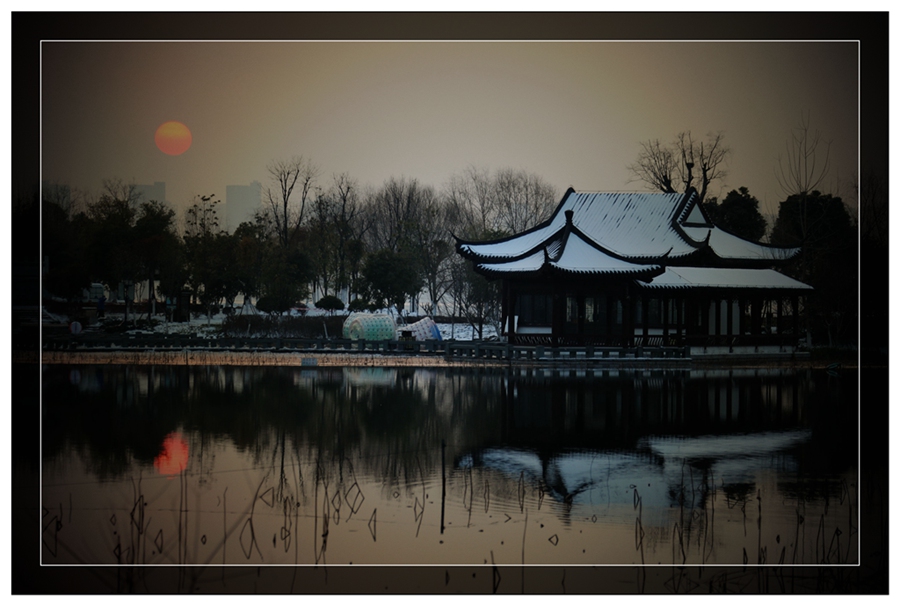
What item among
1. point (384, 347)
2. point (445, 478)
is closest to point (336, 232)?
point (384, 347)

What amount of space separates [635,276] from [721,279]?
11.9 feet

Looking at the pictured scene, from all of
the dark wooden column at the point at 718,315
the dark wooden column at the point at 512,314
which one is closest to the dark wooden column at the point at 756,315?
the dark wooden column at the point at 718,315

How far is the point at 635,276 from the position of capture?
26547 mm

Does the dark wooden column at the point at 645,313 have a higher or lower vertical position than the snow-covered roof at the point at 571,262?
lower

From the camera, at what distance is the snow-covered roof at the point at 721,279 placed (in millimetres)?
27500

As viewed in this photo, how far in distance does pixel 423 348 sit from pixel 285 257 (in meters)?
10.5

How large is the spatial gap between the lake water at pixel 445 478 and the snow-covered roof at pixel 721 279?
10.5 metres

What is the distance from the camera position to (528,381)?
20.1 metres

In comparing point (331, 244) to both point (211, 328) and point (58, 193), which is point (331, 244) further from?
point (58, 193)

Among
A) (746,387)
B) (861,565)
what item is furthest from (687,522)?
(746,387)

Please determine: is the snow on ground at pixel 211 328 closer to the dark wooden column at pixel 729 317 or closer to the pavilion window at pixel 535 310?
the pavilion window at pixel 535 310

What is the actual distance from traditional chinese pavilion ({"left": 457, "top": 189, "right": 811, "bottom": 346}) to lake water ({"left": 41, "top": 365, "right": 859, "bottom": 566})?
9.74 m

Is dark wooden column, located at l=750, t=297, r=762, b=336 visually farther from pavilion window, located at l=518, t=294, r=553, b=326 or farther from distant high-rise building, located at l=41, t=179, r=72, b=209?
distant high-rise building, located at l=41, t=179, r=72, b=209

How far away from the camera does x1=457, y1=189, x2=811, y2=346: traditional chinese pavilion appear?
2681 centimetres
